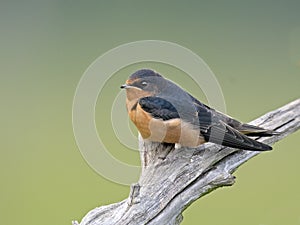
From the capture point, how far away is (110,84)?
334 centimetres

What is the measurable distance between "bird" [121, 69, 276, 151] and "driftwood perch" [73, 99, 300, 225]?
4cm

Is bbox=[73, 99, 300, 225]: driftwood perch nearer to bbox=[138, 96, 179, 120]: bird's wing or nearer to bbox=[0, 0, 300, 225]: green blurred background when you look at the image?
bbox=[138, 96, 179, 120]: bird's wing

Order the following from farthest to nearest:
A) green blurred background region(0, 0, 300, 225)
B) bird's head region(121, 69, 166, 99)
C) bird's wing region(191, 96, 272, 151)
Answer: green blurred background region(0, 0, 300, 225), bird's head region(121, 69, 166, 99), bird's wing region(191, 96, 272, 151)

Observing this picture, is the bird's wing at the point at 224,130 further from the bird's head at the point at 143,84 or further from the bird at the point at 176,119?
the bird's head at the point at 143,84

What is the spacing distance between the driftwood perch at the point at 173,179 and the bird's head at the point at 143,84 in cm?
14

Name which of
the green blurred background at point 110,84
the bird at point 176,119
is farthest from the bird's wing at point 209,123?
the green blurred background at point 110,84


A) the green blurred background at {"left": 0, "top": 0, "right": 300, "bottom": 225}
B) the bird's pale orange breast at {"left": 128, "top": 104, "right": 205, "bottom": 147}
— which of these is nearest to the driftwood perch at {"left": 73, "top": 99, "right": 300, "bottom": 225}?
the bird's pale orange breast at {"left": 128, "top": 104, "right": 205, "bottom": 147}

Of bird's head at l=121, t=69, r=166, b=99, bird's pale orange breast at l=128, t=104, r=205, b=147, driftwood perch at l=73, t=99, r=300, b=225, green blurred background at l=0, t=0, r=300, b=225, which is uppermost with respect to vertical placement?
green blurred background at l=0, t=0, r=300, b=225

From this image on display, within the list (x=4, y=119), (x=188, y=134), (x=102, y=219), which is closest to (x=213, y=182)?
(x=188, y=134)

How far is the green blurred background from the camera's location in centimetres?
314

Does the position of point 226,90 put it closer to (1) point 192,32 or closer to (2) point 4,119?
(1) point 192,32

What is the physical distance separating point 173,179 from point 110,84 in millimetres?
1433

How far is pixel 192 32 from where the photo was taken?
13.1 feet

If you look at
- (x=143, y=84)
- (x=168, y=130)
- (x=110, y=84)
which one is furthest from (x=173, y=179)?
(x=110, y=84)
